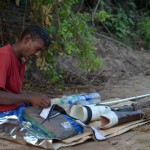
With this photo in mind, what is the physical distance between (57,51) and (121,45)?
3922mm

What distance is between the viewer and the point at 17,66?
13.3 feet

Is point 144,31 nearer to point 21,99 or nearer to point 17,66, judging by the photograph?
point 17,66

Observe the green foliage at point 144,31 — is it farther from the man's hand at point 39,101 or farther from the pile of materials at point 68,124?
the man's hand at point 39,101

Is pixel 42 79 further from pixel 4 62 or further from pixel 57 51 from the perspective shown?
pixel 4 62

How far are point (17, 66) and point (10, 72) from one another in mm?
111

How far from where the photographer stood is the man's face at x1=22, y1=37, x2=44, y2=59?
13.2ft

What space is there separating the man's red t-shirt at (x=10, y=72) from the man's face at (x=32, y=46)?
0.39 feet

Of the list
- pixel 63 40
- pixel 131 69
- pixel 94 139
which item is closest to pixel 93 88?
pixel 63 40

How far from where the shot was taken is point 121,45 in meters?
9.58

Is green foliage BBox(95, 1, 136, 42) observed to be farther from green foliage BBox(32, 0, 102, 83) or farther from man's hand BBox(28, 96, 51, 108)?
man's hand BBox(28, 96, 51, 108)

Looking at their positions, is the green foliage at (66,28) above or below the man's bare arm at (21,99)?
above

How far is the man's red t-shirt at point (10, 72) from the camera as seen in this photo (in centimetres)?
386

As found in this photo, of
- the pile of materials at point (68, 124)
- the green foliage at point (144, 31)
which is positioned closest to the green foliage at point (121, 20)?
the green foliage at point (144, 31)

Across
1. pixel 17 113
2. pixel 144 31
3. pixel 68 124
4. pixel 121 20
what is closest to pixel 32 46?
pixel 17 113
